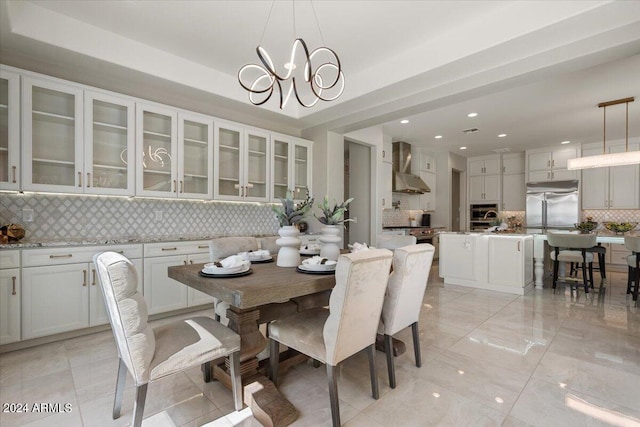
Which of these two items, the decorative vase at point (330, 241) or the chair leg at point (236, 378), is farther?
the decorative vase at point (330, 241)

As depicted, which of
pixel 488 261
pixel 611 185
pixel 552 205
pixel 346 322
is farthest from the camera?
pixel 552 205

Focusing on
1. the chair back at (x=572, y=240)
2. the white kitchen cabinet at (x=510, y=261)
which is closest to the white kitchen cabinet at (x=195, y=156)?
the white kitchen cabinet at (x=510, y=261)

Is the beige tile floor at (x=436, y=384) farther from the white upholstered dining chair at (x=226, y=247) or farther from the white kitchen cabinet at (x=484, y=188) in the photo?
the white kitchen cabinet at (x=484, y=188)

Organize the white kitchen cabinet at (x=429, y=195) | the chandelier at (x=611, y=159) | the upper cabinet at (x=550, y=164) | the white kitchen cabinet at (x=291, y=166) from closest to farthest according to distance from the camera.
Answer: the chandelier at (x=611, y=159) < the white kitchen cabinet at (x=291, y=166) < the upper cabinet at (x=550, y=164) < the white kitchen cabinet at (x=429, y=195)

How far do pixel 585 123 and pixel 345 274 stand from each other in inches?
250

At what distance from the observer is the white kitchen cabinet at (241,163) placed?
12.8 feet

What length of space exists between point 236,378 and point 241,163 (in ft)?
9.51

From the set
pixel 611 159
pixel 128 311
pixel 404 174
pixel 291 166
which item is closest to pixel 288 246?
pixel 128 311

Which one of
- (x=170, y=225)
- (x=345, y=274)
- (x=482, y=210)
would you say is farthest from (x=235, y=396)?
(x=482, y=210)

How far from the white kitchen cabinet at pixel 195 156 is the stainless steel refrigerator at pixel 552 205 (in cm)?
694

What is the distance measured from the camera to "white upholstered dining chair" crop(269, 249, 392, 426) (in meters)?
1.51

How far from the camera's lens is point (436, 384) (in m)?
1.98

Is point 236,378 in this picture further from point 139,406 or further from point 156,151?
point 156,151

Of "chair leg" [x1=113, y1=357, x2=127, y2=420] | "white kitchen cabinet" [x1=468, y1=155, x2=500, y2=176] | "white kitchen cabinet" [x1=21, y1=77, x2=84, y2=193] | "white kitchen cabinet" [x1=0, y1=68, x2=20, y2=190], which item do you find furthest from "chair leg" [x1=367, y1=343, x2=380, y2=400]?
"white kitchen cabinet" [x1=468, y1=155, x2=500, y2=176]
